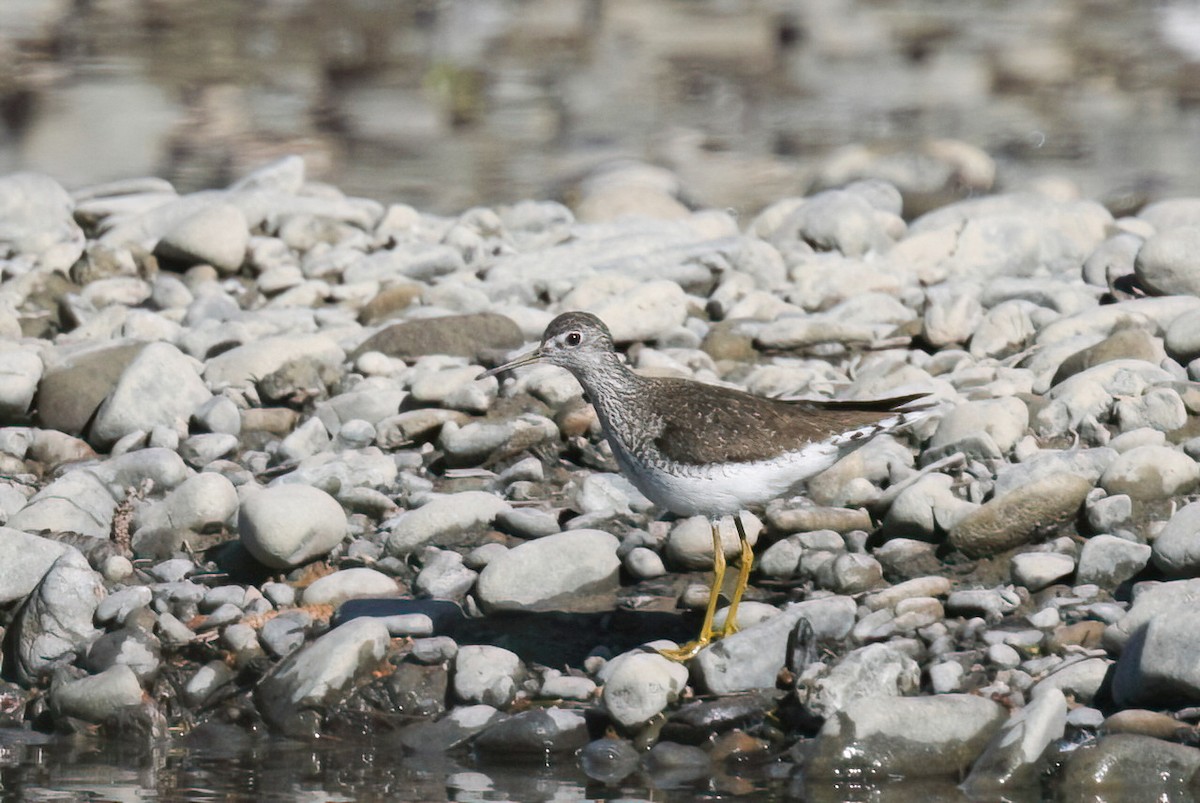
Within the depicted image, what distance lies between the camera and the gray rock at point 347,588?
8234mm

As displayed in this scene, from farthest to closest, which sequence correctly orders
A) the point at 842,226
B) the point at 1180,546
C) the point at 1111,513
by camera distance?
the point at 842,226 < the point at 1111,513 < the point at 1180,546

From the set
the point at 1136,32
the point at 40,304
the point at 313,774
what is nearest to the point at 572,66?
the point at 1136,32

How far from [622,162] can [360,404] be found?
8639 mm

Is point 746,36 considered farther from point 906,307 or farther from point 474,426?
point 474,426

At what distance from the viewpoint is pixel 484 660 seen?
7512mm

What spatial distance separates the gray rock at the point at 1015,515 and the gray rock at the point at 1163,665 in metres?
1.34

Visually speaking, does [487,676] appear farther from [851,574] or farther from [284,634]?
[851,574]

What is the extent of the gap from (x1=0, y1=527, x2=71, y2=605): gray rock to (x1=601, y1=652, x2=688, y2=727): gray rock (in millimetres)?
3136

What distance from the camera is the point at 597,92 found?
23.2 metres

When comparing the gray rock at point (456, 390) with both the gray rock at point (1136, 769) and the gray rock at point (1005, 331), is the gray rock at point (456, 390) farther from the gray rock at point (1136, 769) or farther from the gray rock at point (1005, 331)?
the gray rock at point (1136, 769)

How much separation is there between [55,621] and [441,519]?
2084 mm

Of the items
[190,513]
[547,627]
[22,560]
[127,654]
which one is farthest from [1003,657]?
[22,560]

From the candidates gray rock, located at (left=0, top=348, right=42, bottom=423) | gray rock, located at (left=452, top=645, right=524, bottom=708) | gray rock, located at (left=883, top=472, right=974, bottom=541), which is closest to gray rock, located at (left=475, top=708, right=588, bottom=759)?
gray rock, located at (left=452, top=645, right=524, bottom=708)

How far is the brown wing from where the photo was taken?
24.8 feet
